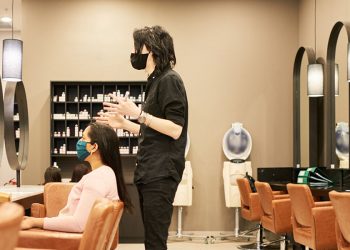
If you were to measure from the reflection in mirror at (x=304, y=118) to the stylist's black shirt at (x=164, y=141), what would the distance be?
5.59 metres

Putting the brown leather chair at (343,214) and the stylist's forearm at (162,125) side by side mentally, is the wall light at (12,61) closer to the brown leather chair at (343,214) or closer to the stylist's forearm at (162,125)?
the brown leather chair at (343,214)

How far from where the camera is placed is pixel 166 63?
7.78 ft

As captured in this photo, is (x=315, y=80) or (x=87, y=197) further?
(x=315, y=80)

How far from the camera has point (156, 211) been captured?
86.7 inches

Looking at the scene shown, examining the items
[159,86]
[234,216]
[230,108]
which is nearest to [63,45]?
[230,108]

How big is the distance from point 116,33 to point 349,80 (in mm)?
4157

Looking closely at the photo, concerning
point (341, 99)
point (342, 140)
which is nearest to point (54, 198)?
point (342, 140)

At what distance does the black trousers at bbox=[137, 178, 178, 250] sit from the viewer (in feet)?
7.23

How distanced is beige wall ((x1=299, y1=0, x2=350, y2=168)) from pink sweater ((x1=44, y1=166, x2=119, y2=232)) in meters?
3.81

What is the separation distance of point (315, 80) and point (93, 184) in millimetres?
4889

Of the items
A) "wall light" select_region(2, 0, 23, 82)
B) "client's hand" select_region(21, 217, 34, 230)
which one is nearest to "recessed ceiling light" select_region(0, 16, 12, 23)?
"wall light" select_region(2, 0, 23, 82)

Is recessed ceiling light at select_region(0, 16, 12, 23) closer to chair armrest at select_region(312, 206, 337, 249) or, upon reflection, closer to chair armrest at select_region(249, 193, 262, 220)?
chair armrest at select_region(249, 193, 262, 220)

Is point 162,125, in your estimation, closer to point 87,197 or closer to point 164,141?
point 164,141

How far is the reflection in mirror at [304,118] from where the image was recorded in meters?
7.71
